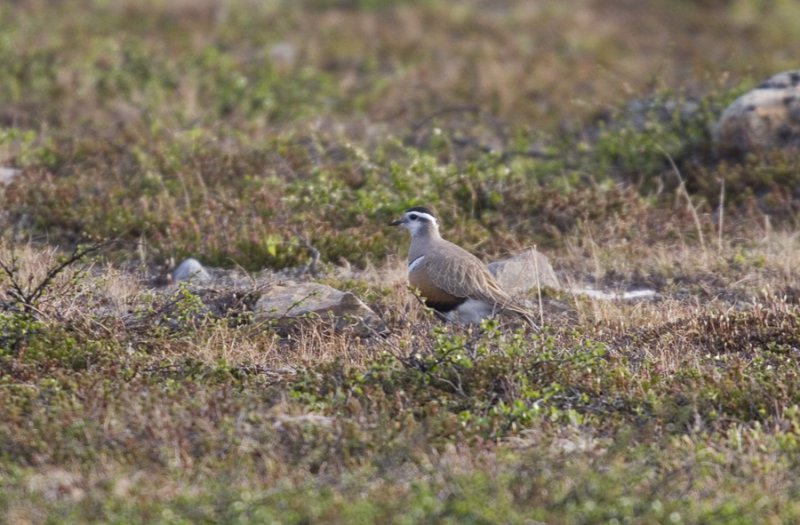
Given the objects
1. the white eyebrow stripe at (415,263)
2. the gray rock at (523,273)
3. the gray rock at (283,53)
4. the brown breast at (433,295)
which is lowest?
the gray rock at (283,53)

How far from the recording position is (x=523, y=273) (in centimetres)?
984

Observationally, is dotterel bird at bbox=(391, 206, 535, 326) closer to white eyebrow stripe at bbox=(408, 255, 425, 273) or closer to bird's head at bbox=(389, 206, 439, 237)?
white eyebrow stripe at bbox=(408, 255, 425, 273)

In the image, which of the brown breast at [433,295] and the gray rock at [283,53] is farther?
the gray rock at [283,53]

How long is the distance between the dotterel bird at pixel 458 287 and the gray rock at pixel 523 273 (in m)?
0.57

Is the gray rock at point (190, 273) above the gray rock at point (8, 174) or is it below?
below

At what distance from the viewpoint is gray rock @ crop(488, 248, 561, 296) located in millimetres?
9707

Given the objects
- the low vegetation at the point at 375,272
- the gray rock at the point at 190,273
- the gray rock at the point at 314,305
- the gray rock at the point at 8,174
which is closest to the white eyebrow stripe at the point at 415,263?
the low vegetation at the point at 375,272

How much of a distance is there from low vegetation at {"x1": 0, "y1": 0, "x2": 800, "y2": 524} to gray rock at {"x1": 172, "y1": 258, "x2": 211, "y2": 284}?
15 centimetres

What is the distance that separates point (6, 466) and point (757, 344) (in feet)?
15.6

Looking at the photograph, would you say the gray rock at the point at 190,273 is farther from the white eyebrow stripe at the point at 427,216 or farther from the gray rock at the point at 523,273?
the gray rock at the point at 523,273

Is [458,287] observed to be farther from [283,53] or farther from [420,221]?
[283,53]

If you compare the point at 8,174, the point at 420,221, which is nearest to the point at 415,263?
the point at 420,221

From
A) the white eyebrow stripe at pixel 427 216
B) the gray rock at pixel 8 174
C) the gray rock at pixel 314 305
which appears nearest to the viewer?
the gray rock at pixel 314 305

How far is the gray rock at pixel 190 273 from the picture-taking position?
10.0 metres
